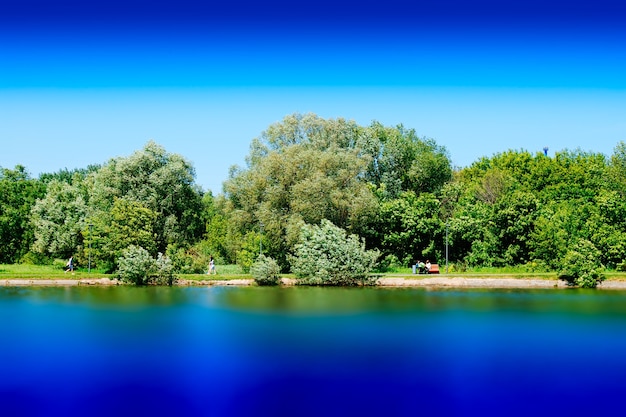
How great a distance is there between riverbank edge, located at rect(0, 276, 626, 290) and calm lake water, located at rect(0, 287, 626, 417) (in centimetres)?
841

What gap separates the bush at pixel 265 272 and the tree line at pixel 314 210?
101 inches

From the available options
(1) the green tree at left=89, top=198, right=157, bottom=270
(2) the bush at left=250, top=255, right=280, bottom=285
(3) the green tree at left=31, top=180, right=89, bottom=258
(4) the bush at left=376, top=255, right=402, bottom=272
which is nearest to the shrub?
(1) the green tree at left=89, top=198, right=157, bottom=270

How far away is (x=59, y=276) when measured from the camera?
3944 centimetres

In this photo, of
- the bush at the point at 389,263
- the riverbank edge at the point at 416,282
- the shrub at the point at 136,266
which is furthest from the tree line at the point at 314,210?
the riverbank edge at the point at 416,282

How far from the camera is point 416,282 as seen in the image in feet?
125

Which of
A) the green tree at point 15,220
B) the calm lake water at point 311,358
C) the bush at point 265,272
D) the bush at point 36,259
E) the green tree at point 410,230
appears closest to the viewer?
the calm lake water at point 311,358

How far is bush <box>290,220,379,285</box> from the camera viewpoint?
3794cm

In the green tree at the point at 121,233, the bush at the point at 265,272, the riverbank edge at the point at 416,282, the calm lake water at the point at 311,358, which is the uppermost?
the green tree at the point at 121,233

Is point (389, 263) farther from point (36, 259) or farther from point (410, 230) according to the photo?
point (36, 259)

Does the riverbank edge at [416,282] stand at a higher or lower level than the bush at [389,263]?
lower

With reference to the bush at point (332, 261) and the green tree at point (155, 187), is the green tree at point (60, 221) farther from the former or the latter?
the bush at point (332, 261)

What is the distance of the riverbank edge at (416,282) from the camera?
37.0m

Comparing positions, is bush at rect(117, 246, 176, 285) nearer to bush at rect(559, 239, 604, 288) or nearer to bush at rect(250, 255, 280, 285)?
bush at rect(250, 255, 280, 285)

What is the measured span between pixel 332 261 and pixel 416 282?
533 centimetres
